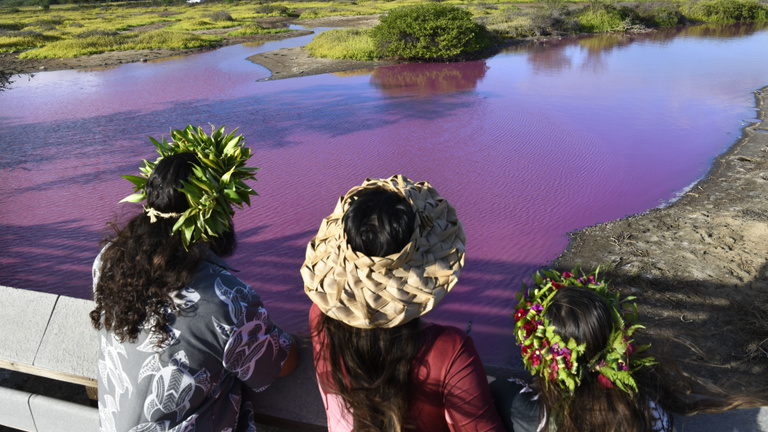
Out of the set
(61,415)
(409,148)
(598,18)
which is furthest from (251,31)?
(61,415)

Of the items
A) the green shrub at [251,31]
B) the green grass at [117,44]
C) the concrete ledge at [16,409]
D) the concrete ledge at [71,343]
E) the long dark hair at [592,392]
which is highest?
the green shrub at [251,31]

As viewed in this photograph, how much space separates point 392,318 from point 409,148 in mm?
5971

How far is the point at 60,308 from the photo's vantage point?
83.4 inches

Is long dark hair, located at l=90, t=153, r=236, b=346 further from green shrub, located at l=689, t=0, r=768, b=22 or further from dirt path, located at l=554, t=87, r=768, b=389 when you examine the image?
green shrub, located at l=689, t=0, r=768, b=22

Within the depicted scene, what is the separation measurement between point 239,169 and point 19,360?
1.23 m

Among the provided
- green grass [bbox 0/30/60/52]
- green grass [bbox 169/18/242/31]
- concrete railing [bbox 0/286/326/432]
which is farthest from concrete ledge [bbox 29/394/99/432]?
green grass [bbox 169/18/242/31]

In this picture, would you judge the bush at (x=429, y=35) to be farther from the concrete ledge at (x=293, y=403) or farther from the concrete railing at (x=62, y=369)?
the concrete ledge at (x=293, y=403)

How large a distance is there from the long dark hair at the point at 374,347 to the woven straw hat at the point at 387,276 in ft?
0.11

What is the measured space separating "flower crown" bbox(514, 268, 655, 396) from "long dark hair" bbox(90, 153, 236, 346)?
0.98 metres

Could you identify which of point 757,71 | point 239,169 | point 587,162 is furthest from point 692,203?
point 757,71

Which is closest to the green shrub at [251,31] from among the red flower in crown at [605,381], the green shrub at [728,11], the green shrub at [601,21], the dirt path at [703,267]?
the green shrub at [601,21]

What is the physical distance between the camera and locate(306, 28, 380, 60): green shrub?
549 inches

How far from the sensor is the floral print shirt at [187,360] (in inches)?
53.6

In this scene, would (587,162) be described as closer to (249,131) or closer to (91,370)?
(249,131)
